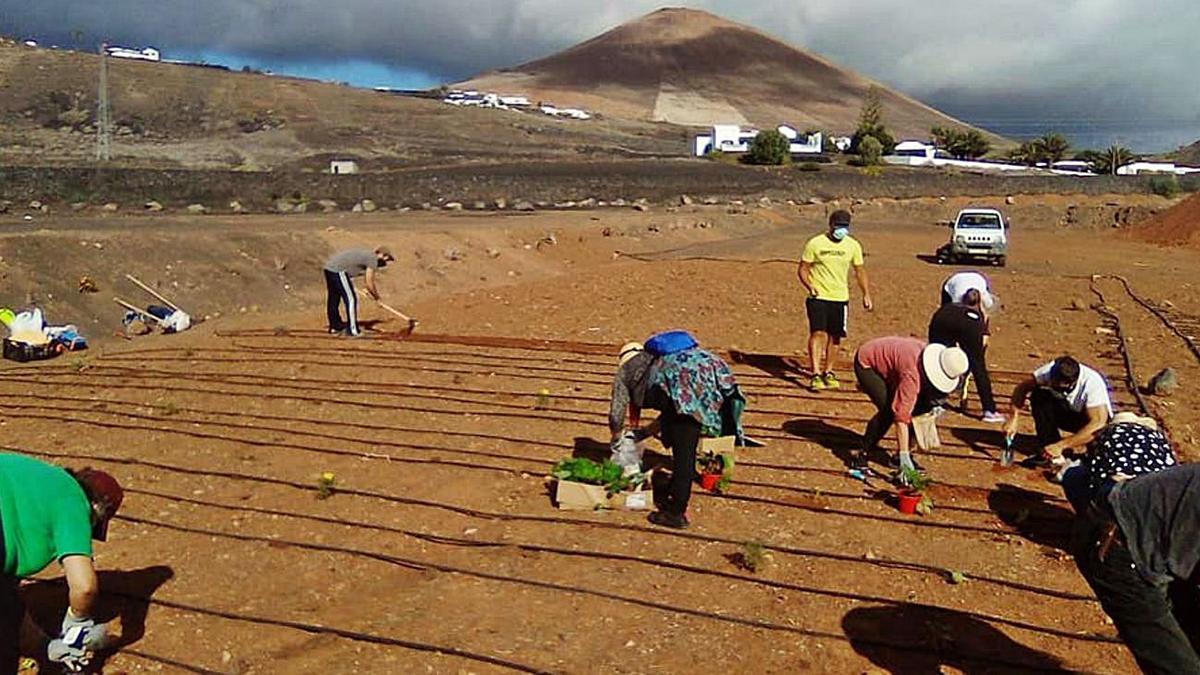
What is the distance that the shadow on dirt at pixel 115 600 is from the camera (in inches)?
172

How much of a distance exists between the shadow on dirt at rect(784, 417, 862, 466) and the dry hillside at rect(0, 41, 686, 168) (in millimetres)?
31838

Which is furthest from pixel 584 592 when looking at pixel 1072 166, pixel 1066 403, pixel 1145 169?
pixel 1145 169

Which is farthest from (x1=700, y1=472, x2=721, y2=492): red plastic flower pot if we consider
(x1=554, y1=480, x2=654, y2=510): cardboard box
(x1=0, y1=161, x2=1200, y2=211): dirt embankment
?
(x1=0, y1=161, x2=1200, y2=211): dirt embankment

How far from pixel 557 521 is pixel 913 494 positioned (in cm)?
191

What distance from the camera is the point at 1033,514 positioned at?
543cm

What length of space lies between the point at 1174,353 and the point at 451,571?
810 cm

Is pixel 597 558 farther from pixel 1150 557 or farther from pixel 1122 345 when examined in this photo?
pixel 1122 345

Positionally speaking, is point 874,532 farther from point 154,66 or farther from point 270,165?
point 154,66

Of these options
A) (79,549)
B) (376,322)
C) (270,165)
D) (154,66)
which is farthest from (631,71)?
(79,549)

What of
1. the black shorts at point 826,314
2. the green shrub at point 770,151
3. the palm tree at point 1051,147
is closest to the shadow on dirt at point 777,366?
the black shorts at point 826,314

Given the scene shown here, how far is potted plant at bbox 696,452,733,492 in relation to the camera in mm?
5895

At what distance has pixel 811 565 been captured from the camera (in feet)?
16.1

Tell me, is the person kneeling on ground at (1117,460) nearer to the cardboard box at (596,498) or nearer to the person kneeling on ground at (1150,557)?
the person kneeling on ground at (1150,557)

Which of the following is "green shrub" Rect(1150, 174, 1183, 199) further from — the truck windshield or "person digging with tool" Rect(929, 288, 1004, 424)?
"person digging with tool" Rect(929, 288, 1004, 424)
